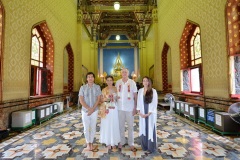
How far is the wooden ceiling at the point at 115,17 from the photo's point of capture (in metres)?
10.6

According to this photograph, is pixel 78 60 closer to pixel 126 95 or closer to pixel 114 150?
pixel 126 95

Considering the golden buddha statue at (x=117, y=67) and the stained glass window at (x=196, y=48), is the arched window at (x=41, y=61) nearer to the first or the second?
the stained glass window at (x=196, y=48)

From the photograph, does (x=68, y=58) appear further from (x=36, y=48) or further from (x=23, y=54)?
(x=23, y=54)

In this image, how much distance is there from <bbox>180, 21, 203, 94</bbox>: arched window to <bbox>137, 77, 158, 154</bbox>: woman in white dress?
3.86 metres

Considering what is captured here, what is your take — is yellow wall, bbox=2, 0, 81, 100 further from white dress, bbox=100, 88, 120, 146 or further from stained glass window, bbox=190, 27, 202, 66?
stained glass window, bbox=190, 27, 202, 66

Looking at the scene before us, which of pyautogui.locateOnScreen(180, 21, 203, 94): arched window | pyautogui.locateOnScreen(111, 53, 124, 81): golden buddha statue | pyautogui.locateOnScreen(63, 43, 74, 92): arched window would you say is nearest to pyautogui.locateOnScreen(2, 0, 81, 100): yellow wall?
pyautogui.locateOnScreen(63, 43, 74, 92): arched window

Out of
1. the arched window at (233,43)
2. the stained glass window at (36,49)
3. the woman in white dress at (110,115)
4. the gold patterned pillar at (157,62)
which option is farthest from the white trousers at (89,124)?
the gold patterned pillar at (157,62)

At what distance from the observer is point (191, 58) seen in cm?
664

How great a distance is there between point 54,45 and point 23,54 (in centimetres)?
220

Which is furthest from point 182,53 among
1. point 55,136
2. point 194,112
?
point 55,136

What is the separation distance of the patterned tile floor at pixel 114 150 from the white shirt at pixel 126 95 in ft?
2.60

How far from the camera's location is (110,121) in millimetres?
2965

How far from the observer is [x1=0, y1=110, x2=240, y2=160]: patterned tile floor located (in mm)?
2688

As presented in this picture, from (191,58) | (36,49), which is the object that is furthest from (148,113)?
(36,49)
